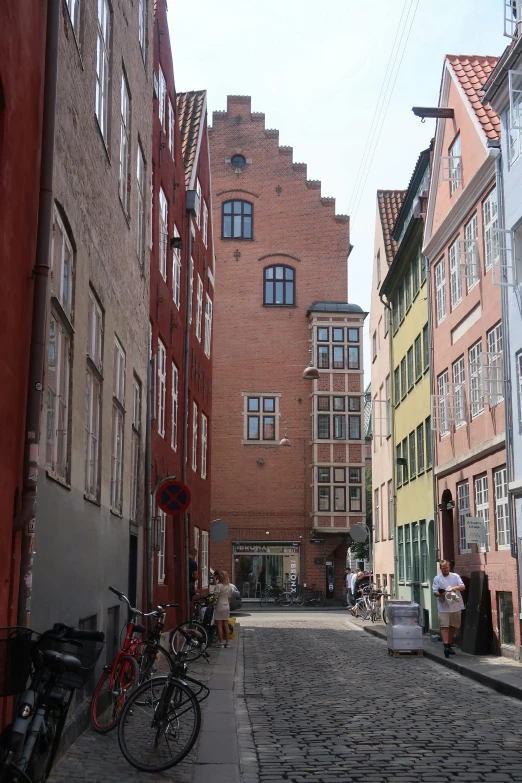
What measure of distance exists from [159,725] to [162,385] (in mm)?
13673

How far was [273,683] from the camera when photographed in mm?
15406

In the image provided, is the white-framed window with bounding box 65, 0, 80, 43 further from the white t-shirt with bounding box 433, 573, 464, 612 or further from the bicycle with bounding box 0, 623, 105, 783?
the white t-shirt with bounding box 433, 573, 464, 612

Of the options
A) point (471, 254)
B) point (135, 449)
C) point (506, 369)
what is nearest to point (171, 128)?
point (471, 254)

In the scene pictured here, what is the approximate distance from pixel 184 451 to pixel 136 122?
32.9ft

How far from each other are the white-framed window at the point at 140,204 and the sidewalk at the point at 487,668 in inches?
→ 327

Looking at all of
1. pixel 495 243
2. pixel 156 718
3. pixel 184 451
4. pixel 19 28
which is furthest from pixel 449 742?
pixel 184 451

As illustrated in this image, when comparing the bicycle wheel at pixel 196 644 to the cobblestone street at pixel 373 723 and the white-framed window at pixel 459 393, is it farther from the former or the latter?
the white-framed window at pixel 459 393

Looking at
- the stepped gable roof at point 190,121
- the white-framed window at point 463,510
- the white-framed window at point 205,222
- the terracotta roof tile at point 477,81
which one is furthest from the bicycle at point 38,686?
the white-framed window at point 205,222

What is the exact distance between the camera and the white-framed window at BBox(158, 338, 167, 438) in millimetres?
20828

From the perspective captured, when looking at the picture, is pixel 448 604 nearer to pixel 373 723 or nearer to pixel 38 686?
pixel 373 723

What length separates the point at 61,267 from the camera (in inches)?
364

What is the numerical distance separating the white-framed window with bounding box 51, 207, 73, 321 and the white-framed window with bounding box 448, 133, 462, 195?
15784 mm

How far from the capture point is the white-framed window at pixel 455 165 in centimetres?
2398

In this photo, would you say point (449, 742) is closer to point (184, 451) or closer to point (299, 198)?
point (184, 451)
